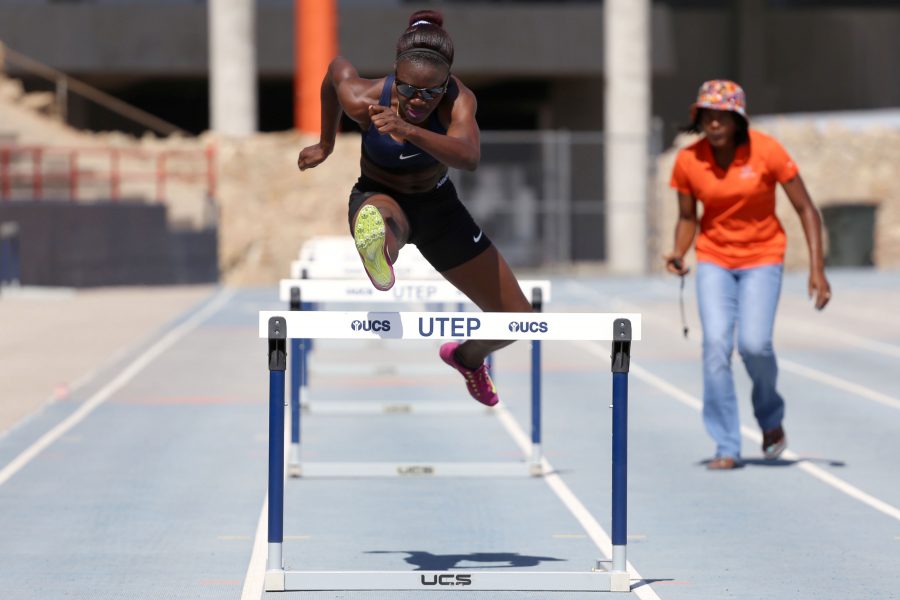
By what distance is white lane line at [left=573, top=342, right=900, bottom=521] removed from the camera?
8758mm

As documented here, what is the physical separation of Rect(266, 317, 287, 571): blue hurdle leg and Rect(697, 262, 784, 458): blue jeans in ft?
12.1

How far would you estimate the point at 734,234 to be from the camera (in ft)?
31.0

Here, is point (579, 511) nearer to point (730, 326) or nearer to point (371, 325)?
point (730, 326)

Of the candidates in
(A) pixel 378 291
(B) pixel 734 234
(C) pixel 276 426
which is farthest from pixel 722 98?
(C) pixel 276 426

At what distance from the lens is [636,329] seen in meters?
6.58

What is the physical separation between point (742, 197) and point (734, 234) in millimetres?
210

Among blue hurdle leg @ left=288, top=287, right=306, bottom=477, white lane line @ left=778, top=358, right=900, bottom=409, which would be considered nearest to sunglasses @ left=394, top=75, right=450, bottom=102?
blue hurdle leg @ left=288, top=287, right=306, bottom=477

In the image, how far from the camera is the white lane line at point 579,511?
22.2 ft

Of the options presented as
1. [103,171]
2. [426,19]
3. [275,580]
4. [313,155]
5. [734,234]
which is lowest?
[275,580]

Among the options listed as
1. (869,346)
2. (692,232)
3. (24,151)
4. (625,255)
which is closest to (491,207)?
(625,255)

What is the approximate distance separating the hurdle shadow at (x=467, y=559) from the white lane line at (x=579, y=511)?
401 mm

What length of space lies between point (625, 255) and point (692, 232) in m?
25.9

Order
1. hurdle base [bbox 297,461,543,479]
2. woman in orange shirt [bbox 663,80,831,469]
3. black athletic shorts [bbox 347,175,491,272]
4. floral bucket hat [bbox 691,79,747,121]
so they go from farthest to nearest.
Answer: hurdle base [bbox 297,461,543,479]
woman in orange shirt [bbox 663,80,831,469]
floral bucket hat [bbox 691,79,747,121]
black athletic shorts [bbox 347,175,491,272]

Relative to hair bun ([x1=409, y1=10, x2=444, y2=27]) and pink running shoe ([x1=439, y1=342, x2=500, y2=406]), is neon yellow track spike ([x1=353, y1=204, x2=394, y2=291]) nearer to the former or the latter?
hair bun ([x1=409, y1=10, x2=444, y2=27])
